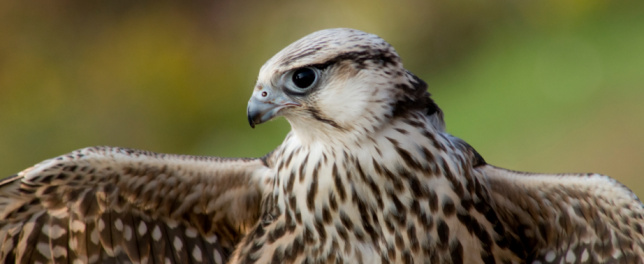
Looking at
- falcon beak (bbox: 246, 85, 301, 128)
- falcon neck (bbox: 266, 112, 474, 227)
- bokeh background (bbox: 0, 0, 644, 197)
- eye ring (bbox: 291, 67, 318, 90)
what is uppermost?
eye ring (bbox: 291, 67, 318, 90)

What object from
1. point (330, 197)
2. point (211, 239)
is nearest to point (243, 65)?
point (211, 239)

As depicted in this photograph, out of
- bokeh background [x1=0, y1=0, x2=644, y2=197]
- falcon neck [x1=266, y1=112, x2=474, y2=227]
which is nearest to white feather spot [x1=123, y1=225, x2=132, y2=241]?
falcon neck [x1=266, y1=112, x2=474, y2=227]

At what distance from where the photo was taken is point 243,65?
7723mm

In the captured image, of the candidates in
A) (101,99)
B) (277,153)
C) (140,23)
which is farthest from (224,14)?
(277,153)

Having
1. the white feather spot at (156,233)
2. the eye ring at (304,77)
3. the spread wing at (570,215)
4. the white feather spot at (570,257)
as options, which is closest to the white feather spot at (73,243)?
the white feather spot at (156,233)

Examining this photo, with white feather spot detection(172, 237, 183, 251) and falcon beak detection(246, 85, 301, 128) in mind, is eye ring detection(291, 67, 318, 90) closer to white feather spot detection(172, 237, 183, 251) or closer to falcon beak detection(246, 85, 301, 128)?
falcon beak detection(246, 85, 301, 128)

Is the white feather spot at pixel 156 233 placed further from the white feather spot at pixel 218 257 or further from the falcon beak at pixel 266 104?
the falcon beak at pixel 266 104

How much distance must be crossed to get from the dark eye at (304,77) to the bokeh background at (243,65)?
14.7 feet

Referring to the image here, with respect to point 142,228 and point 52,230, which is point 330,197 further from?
point 52,230

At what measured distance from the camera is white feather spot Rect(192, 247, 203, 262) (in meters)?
3.00

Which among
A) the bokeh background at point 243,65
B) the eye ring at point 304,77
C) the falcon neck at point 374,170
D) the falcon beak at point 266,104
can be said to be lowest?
the bokeh background at point 243,65

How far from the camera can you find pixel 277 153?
290cm

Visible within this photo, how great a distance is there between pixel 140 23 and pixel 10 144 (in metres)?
1.62

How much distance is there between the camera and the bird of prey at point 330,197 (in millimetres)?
2539
